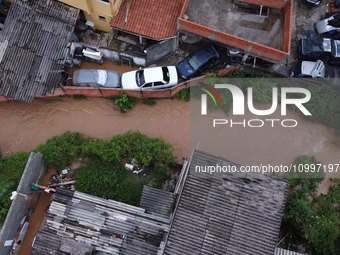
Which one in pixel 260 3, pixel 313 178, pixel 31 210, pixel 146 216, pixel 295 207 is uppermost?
pixel 260 3

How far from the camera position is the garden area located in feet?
46.7

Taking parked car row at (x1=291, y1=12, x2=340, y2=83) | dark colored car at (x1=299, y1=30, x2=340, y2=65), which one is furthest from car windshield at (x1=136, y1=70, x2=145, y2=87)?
dark colored car at (x1=299, y1=30, x2=340, y2=65)

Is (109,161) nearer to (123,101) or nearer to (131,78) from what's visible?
(123,101)

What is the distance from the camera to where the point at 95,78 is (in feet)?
51.5

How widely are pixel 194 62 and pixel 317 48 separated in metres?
7.32

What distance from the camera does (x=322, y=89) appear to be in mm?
15828

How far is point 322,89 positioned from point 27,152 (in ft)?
55.1

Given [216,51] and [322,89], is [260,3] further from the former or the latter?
[322,89]

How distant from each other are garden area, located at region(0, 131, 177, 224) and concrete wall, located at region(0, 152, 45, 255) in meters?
0.58

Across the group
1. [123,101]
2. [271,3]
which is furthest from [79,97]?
[271,3]

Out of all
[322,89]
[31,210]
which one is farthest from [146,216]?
[322,89]

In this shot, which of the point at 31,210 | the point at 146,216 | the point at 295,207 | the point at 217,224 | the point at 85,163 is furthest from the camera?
the point at 85,163

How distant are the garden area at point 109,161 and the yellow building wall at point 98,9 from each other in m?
6.78

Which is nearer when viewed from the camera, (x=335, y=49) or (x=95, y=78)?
(x=95, y=78)
